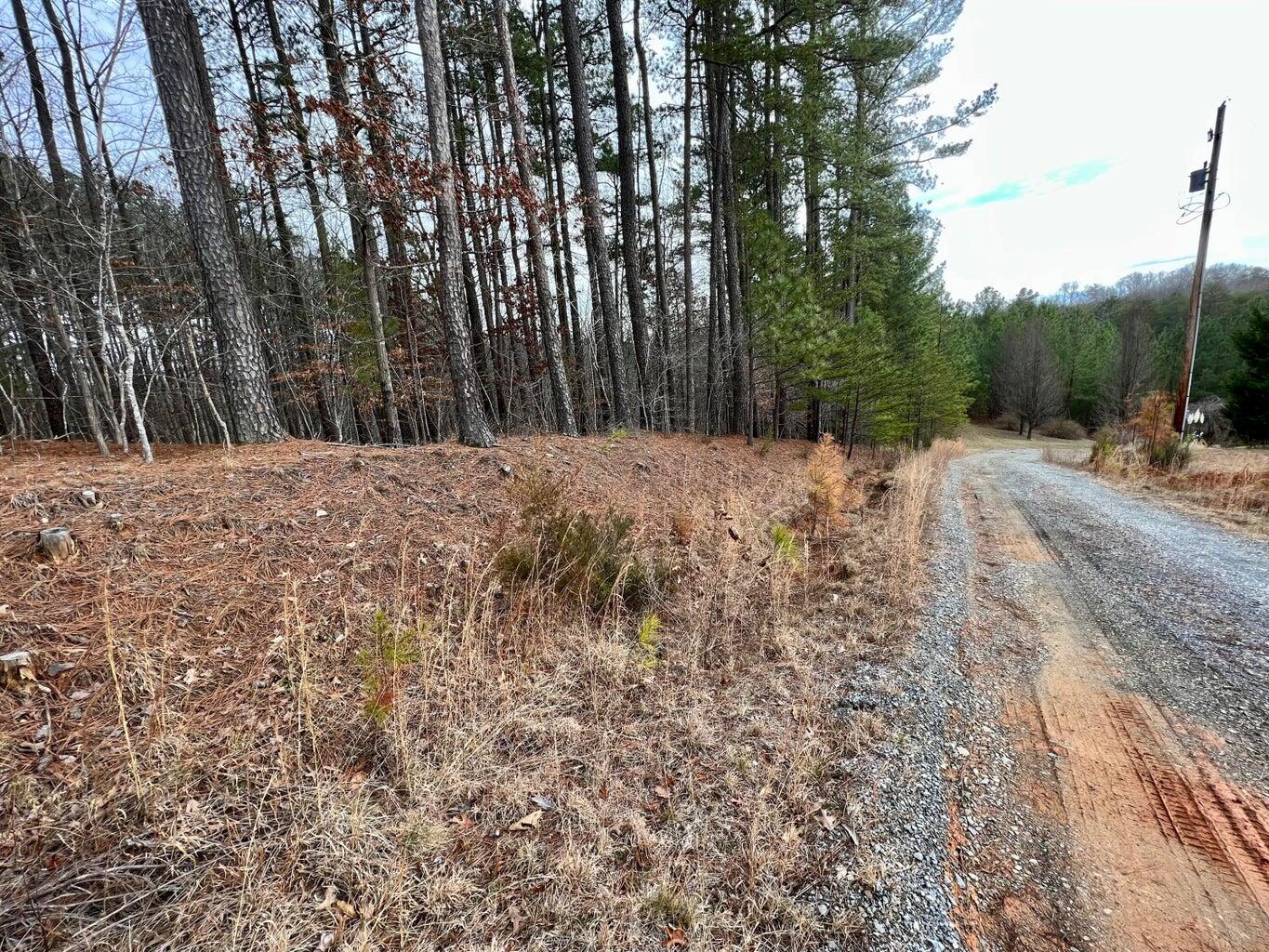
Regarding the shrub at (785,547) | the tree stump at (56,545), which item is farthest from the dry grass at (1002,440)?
the tree stump at (56,545)

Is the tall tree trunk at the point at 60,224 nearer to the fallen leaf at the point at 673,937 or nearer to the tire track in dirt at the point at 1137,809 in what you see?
the fallen leaf at the point at 673,937

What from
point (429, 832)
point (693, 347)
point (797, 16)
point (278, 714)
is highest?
point (797, 16)

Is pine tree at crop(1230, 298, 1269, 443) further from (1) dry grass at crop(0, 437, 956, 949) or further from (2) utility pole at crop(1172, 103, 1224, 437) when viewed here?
(1) dry grass at crop(0, 437, 956, 949)

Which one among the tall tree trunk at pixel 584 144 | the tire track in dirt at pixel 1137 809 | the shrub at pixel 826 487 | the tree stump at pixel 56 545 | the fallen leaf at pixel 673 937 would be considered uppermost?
the tall tree trunk at pixel 584 144

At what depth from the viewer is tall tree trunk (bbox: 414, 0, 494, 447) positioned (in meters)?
5.02

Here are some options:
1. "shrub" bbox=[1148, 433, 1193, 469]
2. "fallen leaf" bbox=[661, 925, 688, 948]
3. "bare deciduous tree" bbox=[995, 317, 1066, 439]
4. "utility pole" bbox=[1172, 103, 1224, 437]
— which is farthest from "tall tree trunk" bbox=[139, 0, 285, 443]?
"bare deciduous tree" bbox=[995, 317, 1066, 439]

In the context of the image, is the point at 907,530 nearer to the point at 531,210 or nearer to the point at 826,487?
the point at 826,487

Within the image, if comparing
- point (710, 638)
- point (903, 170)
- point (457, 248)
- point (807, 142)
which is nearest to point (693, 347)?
point (807, 142)

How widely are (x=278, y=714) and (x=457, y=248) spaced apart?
15.9ft

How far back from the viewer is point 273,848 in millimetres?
1578

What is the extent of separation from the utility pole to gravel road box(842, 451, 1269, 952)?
8.57 m

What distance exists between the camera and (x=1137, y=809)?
196 cm

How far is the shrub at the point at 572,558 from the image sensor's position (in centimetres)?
333

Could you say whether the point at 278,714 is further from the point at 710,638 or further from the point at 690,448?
the point at 690,448
